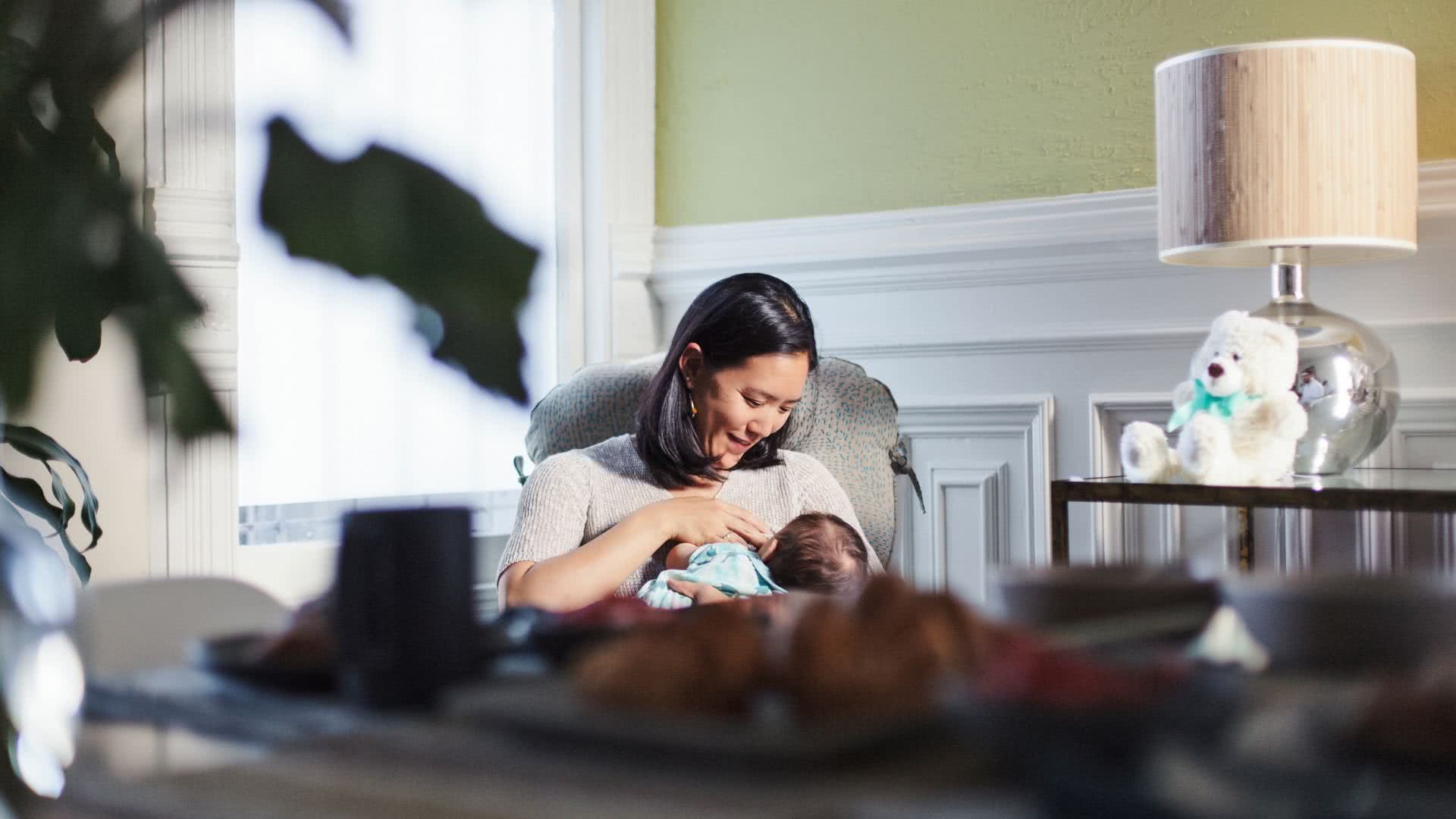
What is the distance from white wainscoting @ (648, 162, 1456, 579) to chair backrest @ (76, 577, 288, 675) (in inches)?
71.9

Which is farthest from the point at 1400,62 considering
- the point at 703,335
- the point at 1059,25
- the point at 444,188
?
the point at 444,188

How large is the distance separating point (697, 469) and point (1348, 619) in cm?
137

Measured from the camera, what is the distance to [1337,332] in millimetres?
1866

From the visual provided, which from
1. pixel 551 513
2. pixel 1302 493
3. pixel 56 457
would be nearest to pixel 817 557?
pixel 551 513

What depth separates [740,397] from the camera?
1841 mm

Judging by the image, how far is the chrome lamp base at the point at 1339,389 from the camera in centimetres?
184

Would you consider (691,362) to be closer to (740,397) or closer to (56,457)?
(740,397)

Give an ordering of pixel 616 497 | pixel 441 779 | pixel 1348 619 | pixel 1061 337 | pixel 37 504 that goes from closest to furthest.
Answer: pixel 441 779 < pixel 1348 619 < pixel 37 504 < pixel 616 497 < pixel 1061 337

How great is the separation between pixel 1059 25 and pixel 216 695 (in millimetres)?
2222

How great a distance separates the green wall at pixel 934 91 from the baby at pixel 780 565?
1.03 meters

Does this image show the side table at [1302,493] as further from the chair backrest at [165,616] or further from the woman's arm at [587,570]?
the chair backrest at [165,616]

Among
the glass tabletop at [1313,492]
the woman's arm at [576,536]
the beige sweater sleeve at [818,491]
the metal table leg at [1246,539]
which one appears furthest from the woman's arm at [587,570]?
the metal table leg at [1246,539]

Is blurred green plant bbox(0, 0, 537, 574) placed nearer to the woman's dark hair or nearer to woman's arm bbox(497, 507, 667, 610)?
woman's arm bbox(497, 507, 667, 610)

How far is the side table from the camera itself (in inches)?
Answer: 63.2
